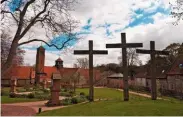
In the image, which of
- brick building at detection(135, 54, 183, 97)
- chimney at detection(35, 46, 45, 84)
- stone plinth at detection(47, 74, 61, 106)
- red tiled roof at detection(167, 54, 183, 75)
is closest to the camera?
stone plinth at detection(47, 74, 61, 106)

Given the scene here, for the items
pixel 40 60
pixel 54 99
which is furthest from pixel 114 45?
pixel 40 60

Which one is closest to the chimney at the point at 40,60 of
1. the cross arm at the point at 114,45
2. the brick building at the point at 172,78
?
the brick building at the point at 172,78

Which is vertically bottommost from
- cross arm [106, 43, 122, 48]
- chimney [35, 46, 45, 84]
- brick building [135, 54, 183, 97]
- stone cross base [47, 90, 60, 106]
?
stone cross base [47, 90, 60, 106]

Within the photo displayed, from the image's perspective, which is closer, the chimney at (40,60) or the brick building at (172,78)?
the brick building at (172,78)

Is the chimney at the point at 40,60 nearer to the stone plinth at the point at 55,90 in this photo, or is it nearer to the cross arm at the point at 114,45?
the stone plinth at the point at 55,90

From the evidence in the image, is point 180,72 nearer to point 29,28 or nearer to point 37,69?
point 29,28

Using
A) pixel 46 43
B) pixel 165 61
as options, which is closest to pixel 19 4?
pixel 46 43

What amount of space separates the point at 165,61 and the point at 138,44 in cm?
4226

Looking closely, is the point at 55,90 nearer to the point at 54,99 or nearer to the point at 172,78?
the point at 54,99

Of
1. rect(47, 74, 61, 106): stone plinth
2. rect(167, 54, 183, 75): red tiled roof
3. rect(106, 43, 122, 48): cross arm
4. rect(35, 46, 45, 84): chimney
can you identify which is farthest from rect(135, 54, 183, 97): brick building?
rect(35, 46, 45, 84): chimney

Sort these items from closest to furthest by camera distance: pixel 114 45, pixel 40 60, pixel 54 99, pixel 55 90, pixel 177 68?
pixel 114 45
pixel 55 90
pixel 54 99
pixel 177 68
pixel 40 60

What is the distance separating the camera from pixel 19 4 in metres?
11.9

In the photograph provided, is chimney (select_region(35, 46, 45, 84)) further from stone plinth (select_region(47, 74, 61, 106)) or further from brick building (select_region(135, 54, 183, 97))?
stone plinth (select_region(47, 74, 61, 106))

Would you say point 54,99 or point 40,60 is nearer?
point 54,99
